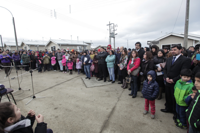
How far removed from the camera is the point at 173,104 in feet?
9.45

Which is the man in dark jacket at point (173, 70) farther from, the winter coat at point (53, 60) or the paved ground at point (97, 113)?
the winter coat at point (53, 60)

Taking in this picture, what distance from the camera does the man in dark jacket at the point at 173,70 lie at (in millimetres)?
2623

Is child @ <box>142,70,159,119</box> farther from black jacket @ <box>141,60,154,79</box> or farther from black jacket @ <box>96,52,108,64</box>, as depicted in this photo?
black jacket @ <box>96,52,108,64</box>

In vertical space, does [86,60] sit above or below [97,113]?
above

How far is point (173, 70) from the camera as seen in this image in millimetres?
2764

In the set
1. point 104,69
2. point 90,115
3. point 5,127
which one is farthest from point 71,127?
point 104,69

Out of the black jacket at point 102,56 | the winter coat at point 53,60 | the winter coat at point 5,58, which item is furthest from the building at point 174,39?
the winter coat at point 5,58

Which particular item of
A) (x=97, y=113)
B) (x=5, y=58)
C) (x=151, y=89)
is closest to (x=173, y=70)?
(x=151, y=89)

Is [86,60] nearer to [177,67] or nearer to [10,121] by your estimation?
[177,67]

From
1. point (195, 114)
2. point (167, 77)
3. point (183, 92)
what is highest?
point (167, 77)

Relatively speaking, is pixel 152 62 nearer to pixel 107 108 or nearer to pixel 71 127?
pixel 107 108

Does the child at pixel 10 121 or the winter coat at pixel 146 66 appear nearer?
the child at pixel 10 121

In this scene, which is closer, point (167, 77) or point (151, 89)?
point (151, 89)

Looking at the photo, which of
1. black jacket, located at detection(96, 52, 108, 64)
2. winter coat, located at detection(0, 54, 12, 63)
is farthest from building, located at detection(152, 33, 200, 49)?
winter coat, located at detection(0, 54, 12, 63)
